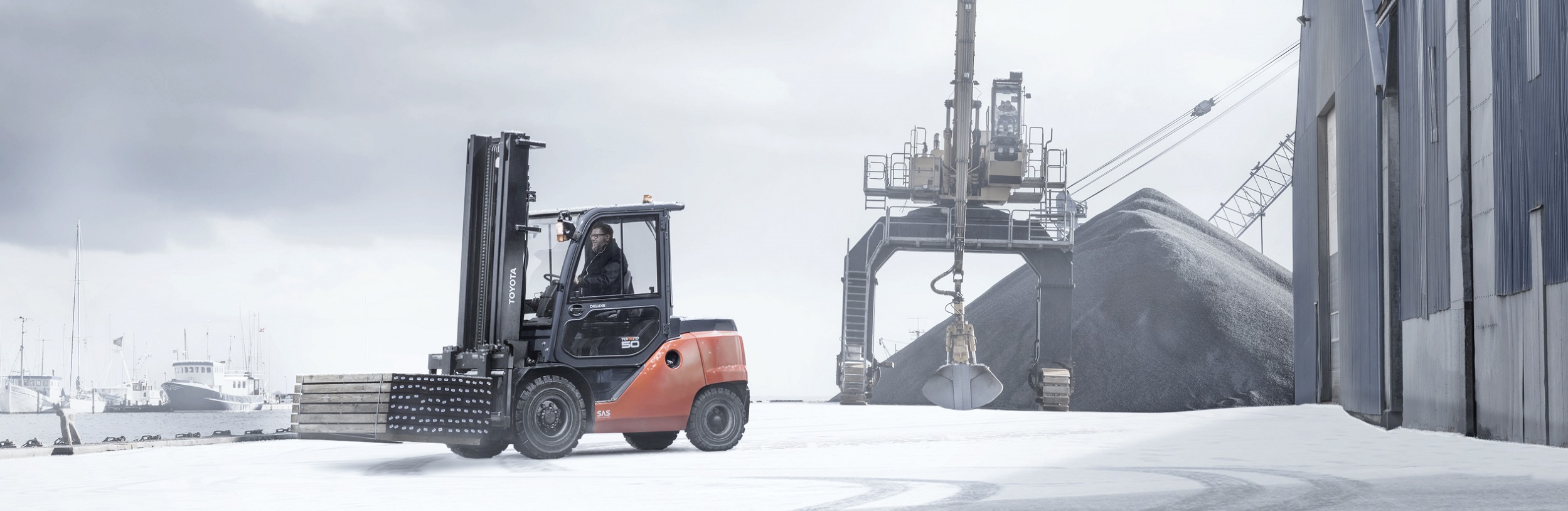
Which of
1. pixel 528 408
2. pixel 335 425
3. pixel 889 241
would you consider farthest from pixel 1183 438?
pixel 889 241

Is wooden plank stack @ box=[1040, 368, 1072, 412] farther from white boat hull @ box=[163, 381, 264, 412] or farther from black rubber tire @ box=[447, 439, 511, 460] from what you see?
white boat hull @ box=[163, 381, 264, 412]

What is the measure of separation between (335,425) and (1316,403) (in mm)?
24425

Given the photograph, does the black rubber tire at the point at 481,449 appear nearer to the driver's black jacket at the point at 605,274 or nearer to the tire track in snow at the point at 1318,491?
the driver's black jacket at the point at 605,274

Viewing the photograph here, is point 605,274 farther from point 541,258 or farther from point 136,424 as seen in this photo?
point 136,424

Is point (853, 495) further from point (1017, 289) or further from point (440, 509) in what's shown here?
point (1017, 289)

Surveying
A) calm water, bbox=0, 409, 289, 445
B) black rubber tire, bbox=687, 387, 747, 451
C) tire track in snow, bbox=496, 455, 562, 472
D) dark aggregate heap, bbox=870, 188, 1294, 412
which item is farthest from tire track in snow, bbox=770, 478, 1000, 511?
calm water, bbox=0, 409, 289, 445

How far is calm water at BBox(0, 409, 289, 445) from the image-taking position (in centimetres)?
7617

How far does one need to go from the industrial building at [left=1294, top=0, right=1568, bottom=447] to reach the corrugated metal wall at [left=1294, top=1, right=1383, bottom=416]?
0.07m

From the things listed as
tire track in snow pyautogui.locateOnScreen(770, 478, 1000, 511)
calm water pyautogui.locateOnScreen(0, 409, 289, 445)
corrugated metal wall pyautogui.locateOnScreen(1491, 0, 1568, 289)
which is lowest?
calm water pyautogui.locateOnScreen(0, 409, 289, 445)

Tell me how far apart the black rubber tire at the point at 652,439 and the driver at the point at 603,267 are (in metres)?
2.13

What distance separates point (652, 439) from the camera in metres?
Answer: 12.7

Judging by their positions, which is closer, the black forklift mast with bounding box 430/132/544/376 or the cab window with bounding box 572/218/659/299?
the black forklift mast with bounding box 430/132/544/376

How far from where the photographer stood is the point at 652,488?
8.60 m

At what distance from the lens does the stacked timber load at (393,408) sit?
947 centimetres
